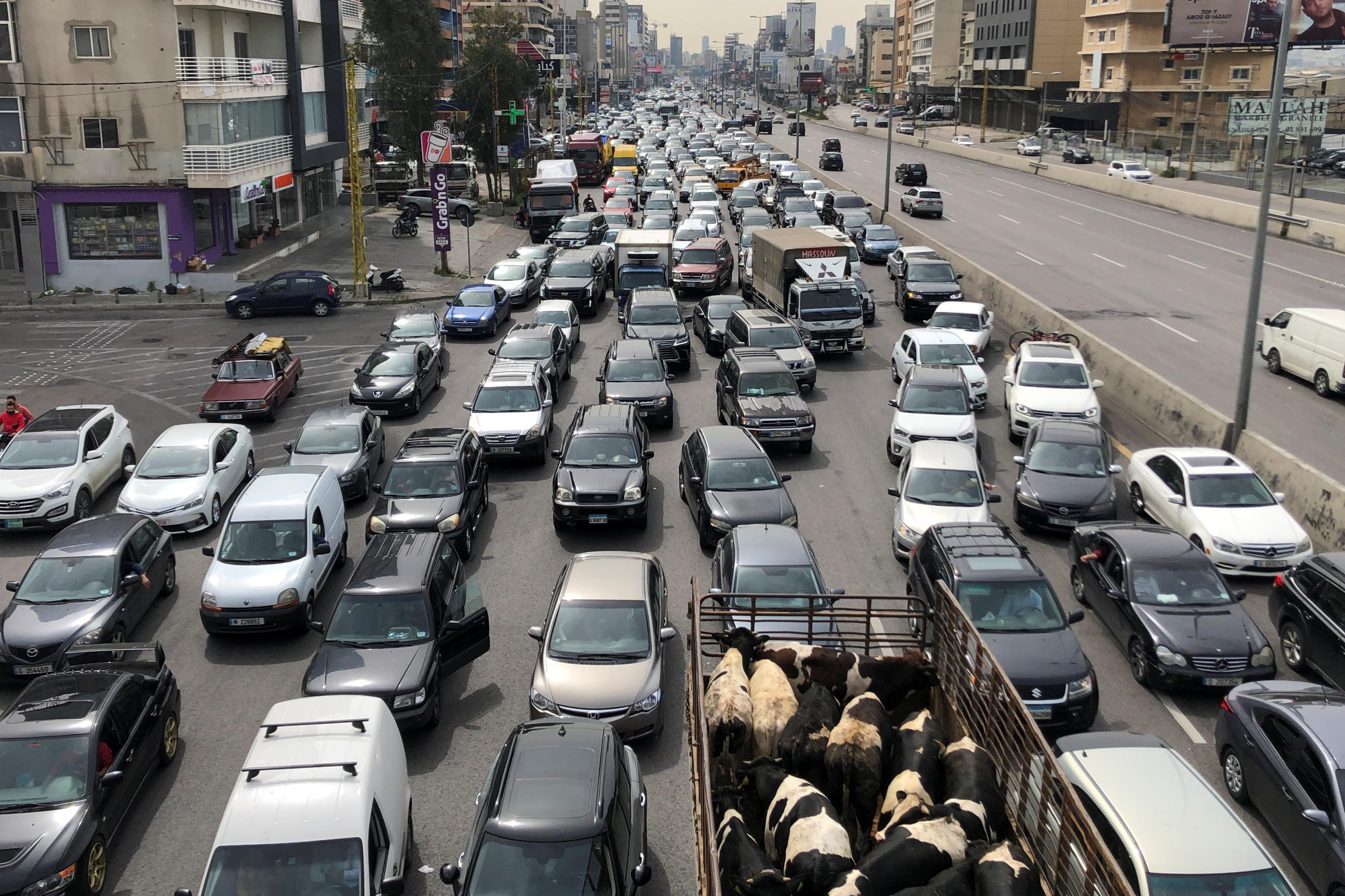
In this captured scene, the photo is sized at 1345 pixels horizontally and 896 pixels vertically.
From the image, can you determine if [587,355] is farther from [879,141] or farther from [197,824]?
[879,141]

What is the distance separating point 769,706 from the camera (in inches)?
351

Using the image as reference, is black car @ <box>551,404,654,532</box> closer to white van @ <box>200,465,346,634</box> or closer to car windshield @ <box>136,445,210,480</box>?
white van @ <box>200,465,346,634</box>

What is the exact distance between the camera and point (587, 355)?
32.1 meters

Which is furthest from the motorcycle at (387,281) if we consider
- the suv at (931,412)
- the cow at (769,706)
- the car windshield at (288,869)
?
the cow at (769,706)

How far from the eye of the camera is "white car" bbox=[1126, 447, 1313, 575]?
16.9m

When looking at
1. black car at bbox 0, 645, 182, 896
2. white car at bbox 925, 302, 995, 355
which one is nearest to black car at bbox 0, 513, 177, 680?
black car at bbox 0, 645, 182, 896

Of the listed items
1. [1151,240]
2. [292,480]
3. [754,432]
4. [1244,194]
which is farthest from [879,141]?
[292,480]

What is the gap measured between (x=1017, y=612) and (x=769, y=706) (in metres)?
5.96

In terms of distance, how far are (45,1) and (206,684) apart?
111 feet

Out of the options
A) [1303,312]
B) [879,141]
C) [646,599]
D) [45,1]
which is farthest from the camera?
[879,141]

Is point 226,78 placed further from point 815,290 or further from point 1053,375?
point 1053,375

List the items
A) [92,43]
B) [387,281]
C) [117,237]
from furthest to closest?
1. [387,281]
2. [117,237]
3. [92,43]

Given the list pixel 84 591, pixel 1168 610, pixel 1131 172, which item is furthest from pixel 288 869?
pixel 1131 172

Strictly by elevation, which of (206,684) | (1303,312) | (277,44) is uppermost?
(277,44)
